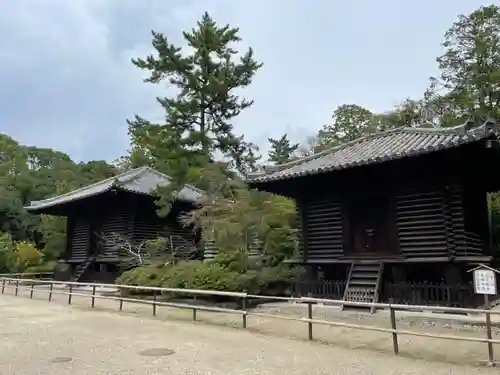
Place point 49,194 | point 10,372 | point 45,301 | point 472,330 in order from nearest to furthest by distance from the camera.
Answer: point 10,372, point 472,330, point 45,301, point 49,194

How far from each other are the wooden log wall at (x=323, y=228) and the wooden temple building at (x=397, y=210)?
32mm

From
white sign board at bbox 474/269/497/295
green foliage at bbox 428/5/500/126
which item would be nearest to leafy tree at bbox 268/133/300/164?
green foliage at bbox 428/5/500/126

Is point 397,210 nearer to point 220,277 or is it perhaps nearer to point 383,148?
point 383,148

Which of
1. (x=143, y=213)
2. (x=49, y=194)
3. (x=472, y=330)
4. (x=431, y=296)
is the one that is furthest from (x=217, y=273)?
(x=49, y=194)

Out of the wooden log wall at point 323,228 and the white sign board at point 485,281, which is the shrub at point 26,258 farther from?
the white sign board at point 485,281

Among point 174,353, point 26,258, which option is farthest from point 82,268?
point 174,353

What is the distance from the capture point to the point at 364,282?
13.5m

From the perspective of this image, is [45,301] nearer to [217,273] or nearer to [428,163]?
[217,273]

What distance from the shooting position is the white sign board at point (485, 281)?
7.42m

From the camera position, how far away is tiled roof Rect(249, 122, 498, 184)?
11238 millimetres

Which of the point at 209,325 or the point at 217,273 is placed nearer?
the point at 209,325

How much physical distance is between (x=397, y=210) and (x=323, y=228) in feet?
8.22

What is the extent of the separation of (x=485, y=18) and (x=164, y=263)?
76.7 ft

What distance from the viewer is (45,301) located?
17.6 m
